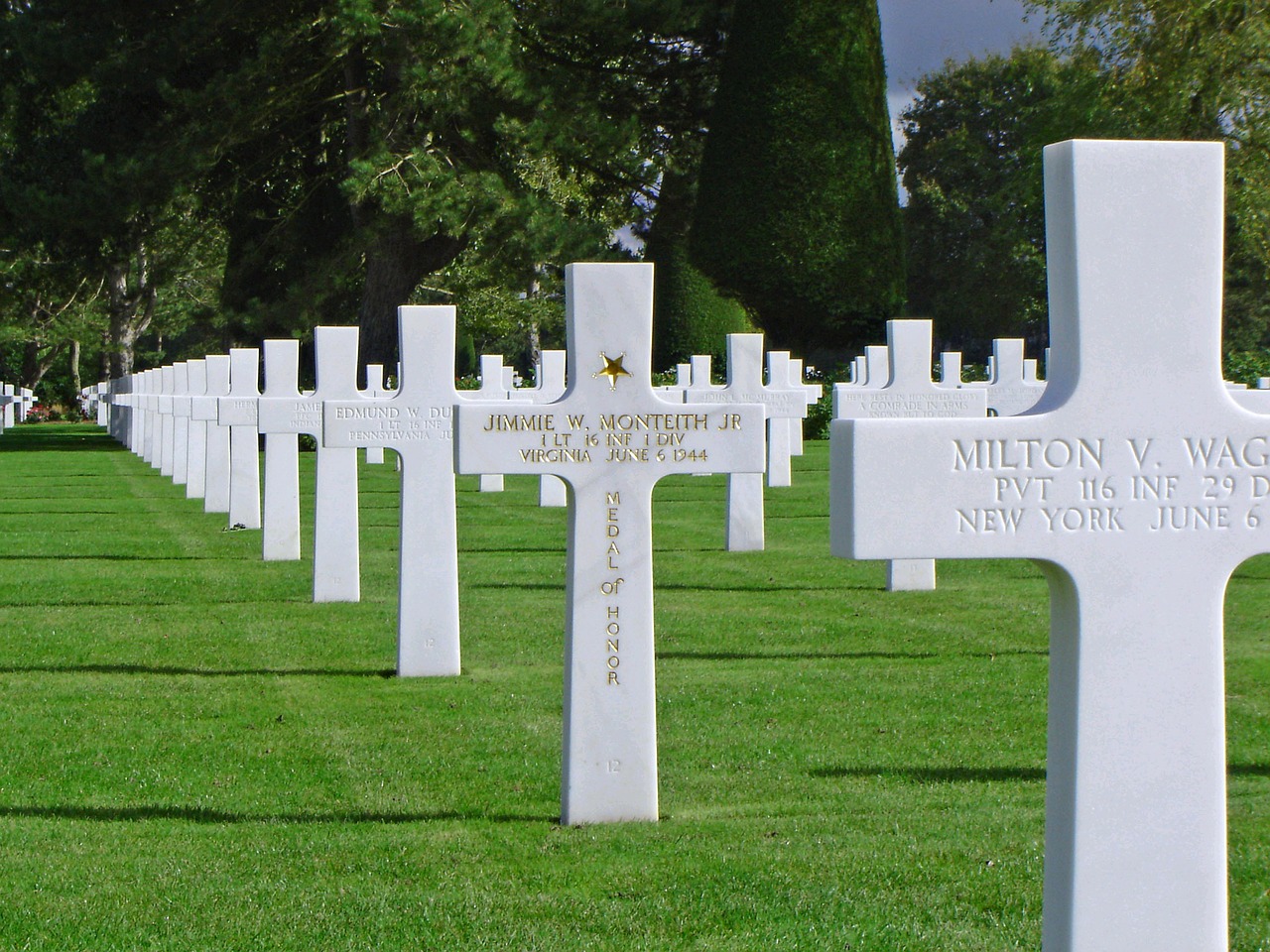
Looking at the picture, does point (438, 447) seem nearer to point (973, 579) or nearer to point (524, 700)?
point (524, 700)

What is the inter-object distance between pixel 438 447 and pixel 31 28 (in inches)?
931

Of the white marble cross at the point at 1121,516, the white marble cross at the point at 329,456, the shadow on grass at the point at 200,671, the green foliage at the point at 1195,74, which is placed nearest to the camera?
the white marble cross at the point at 1121,516

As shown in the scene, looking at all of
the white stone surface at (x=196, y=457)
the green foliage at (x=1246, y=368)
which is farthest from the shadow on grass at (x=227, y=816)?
the green foliage at (x=1246, y=368)

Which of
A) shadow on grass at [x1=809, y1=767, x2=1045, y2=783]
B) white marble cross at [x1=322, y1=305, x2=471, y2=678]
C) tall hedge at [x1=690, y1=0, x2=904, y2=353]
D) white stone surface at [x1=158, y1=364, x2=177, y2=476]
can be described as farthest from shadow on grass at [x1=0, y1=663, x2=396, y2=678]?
tall hedge at [x1=690, y1=0, x2=904, y2=353]

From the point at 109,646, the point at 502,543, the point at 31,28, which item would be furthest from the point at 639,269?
the point at 31,28

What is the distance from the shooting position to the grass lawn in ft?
14.1

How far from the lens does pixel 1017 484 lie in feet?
9.53

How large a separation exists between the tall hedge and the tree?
56.8 ft

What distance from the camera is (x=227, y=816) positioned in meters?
5.50

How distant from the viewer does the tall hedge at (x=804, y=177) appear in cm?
3197

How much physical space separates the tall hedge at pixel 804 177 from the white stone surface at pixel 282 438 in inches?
793

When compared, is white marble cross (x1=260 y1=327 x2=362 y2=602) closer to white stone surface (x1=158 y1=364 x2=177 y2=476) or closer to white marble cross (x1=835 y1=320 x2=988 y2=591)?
white marble cross (x1=835 y1=320 x2=988 y2=591)

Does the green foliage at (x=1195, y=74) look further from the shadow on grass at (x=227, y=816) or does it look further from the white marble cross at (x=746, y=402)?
the shadow on grass at (x=227, y=816)

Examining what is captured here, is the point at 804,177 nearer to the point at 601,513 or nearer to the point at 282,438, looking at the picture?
the point at 282,438
